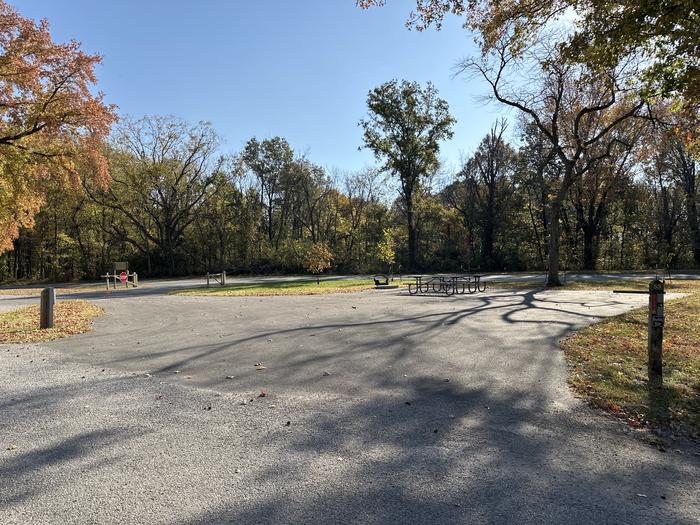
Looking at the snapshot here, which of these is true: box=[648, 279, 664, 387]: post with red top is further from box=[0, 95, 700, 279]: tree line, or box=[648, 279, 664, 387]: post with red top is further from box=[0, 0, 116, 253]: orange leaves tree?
box=[0, 95, 700, 279]: tree line

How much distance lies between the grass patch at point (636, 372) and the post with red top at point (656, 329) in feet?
0.34

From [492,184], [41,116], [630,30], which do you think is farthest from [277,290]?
[492,184]

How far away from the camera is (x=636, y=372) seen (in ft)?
17.5

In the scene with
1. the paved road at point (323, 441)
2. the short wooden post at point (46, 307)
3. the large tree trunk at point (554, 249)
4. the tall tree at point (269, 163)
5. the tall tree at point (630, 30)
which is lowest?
the paved road at point (323, 441)

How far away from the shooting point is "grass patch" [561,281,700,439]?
404 cm

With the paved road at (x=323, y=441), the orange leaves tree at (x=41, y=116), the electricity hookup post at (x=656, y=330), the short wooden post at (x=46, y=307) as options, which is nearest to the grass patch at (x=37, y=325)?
the short wooden post at (x=46, y=307)

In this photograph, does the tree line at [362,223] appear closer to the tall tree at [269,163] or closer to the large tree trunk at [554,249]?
the tall tree at [269,163]

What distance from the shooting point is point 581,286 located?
18.1m

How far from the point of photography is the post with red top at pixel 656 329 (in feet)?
16.0

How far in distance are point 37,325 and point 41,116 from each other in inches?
322

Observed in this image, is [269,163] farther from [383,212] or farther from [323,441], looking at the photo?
[323,441]

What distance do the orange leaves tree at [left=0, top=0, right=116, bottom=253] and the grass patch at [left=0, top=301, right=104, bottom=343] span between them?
5.36 metres

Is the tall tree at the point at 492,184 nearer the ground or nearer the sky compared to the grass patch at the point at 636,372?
nearer the sky

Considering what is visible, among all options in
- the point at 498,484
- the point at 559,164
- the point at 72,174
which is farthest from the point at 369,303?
the point at 559,164
